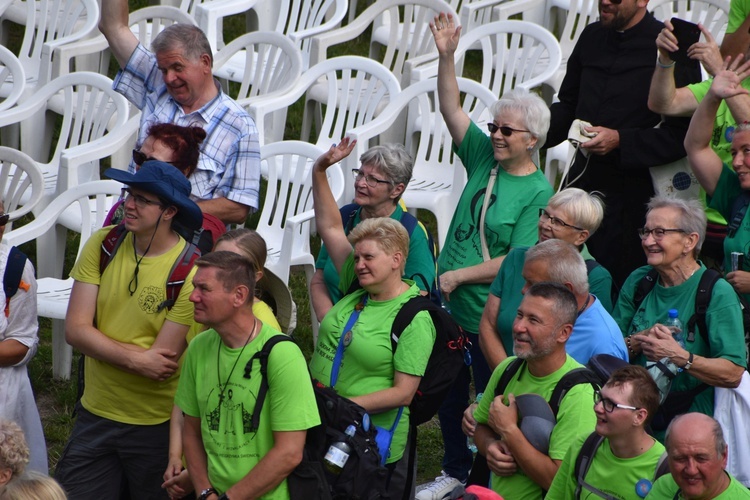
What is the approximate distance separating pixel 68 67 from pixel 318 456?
5027 mm

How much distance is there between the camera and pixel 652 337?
14.7 ft

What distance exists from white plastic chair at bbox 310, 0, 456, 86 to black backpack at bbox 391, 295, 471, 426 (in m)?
4.09

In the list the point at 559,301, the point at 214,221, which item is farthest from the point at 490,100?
the point at 559,301

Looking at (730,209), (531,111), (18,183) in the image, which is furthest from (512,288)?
(18,183)

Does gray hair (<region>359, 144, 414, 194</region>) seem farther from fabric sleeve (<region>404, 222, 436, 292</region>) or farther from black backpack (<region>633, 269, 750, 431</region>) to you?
black backpack (<region>633, 269, 750, 431</region>)

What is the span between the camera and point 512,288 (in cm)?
488

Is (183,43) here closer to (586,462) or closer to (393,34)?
(586,462)

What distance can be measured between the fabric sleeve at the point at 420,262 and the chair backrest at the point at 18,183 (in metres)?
2.41

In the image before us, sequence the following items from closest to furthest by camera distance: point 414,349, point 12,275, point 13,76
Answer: point 414,349 → point 12,275 → point 13,76

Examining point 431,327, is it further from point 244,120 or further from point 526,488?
point 244,120

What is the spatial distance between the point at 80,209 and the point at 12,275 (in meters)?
2.23

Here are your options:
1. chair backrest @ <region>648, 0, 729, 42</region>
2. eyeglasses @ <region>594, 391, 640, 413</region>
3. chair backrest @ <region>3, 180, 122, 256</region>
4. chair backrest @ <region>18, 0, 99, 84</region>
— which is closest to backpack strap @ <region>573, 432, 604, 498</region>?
eyeglasses @ <region>594, 391, 640, 413</region>

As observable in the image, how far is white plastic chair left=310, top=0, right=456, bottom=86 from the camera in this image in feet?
28.4

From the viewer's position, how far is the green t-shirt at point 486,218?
5.36 metres
